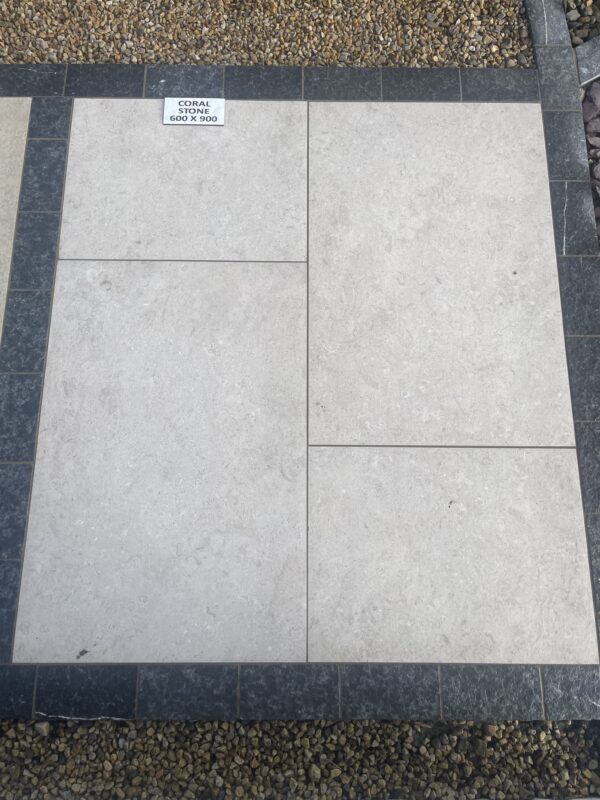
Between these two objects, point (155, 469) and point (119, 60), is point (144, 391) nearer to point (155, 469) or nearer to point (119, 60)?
point (155, 469)

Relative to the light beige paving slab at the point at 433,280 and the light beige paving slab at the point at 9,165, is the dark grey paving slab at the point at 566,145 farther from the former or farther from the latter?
the light beige paving slab at the point at 9,165

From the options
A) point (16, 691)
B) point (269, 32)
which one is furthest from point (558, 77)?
point (16, 691)

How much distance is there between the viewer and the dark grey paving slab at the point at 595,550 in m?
2.17

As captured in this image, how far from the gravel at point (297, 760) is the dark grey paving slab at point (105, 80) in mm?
2427

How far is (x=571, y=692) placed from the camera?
2102 millimetres

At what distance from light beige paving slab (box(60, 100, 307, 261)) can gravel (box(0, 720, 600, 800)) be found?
1.70m

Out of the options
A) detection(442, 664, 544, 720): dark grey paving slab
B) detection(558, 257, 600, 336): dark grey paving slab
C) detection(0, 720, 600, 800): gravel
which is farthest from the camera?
detection(558, 257, 600, 336): dark grey paving slab

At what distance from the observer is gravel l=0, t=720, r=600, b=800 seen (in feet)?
6.52

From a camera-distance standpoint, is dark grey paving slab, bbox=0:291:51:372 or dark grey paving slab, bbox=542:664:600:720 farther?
dark grey paving slab, bbox=0:291:51:372

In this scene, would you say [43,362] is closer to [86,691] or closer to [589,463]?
[86,691]

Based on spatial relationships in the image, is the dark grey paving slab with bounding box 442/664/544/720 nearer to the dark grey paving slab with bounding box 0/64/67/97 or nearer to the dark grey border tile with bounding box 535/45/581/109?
the dark grey border tile with bounding box 535/45/581/109

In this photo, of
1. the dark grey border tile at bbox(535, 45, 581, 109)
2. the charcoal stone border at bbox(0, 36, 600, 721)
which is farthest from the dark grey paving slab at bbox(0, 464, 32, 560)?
the dark grey border tile at bbox(535, 45, 581, 109)

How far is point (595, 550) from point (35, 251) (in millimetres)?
2367

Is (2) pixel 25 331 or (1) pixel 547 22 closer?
(2) pixel 25 331
